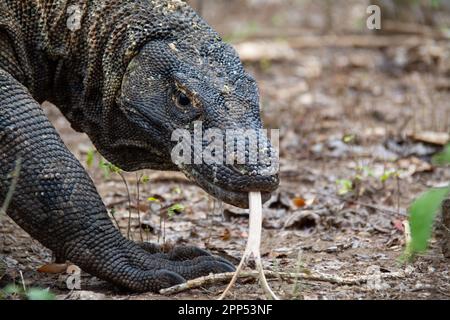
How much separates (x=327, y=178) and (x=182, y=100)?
315cm

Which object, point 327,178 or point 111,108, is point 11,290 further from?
point 327,178

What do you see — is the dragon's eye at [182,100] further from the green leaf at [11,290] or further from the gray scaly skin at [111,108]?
the green leaf at [11,290]

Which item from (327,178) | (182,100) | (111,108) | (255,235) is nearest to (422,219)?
(255,235)

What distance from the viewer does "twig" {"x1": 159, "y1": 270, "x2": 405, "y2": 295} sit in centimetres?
410

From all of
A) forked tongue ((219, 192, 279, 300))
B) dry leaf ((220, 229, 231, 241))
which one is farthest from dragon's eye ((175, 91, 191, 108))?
dry leaf ((220, 229, 231, 241))

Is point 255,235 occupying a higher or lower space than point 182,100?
lower

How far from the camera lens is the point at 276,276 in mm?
4379

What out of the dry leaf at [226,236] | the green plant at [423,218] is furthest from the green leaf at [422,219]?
the dry leaf at [226,236]

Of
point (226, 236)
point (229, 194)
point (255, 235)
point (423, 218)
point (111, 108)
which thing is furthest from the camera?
point (226, 236)

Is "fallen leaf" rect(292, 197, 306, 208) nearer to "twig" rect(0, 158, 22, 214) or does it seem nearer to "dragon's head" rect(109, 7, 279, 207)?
"dragon's head" rect(109, 7, 279, 207)

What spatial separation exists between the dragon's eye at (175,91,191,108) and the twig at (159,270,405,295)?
2.85 feet

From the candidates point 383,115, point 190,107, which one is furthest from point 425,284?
point 383,115

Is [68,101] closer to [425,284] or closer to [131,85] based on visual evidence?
[131,85]

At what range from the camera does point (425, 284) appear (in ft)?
14.2
